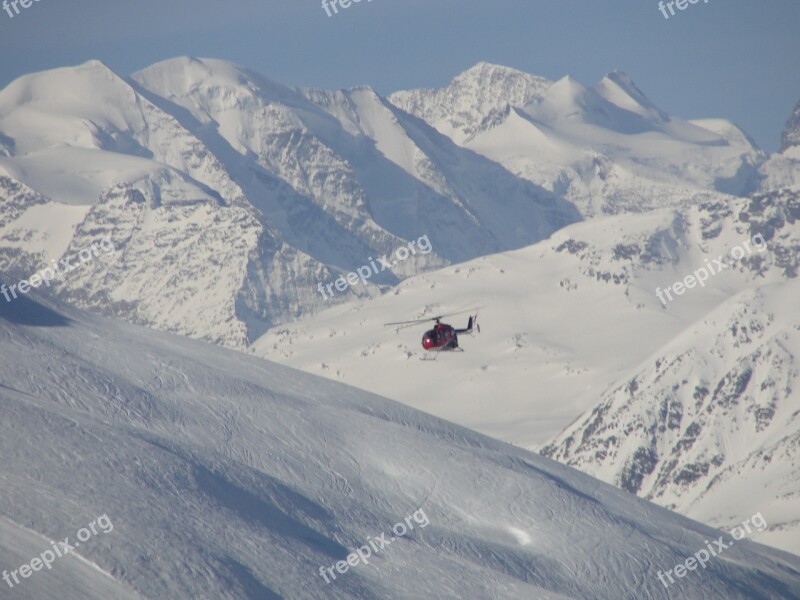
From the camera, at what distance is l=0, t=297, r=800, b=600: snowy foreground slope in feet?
308

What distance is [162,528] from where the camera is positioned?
317 ft

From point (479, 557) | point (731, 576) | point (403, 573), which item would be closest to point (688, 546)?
point (731, 576)

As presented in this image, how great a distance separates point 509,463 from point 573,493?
697 centimetres

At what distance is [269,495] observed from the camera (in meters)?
111

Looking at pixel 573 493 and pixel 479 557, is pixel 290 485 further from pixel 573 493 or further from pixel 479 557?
pixel 573 493

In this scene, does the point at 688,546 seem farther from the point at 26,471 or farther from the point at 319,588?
the point at 26,471

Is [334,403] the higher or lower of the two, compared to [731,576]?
higher

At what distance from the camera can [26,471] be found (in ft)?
320

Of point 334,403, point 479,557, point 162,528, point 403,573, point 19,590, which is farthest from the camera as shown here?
point 334,403

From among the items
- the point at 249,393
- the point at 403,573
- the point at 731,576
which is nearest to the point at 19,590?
the point at 403,573

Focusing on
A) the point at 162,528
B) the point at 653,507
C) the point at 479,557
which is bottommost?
the point at 653,507

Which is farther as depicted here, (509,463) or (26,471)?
(509,463)

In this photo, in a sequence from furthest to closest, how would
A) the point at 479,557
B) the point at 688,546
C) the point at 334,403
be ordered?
the point at 334,403 → the point at 688,546 → the point at 479,557

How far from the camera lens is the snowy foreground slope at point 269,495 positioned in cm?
9400
